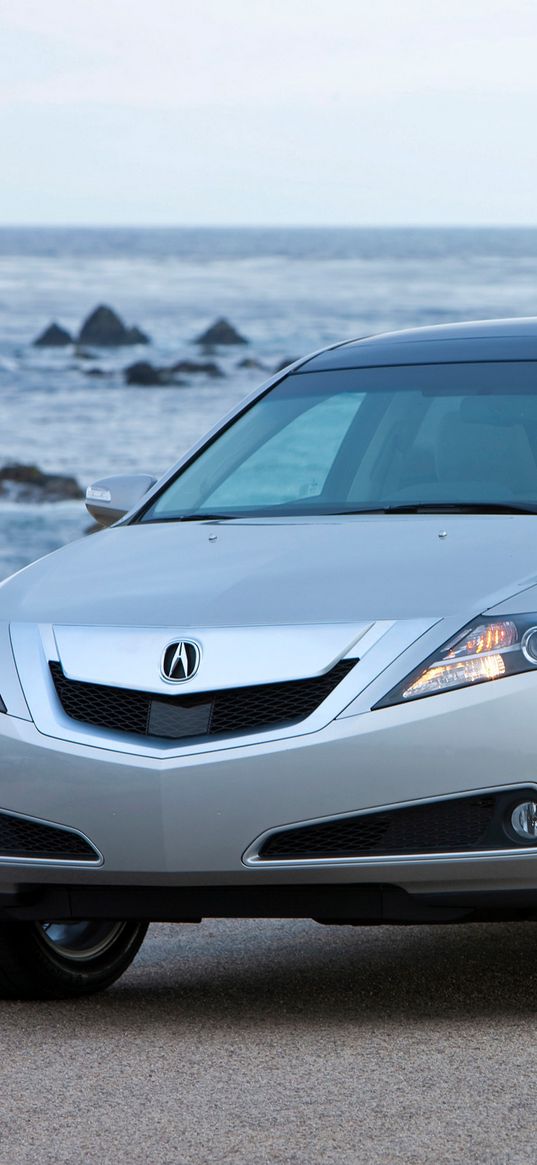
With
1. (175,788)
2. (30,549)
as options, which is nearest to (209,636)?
(175,788)

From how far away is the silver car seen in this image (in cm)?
386

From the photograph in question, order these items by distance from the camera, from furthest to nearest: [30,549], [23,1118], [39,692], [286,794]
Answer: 1. [30,549]
2. [39,692]
3. [286,794]
4. [23,1118]

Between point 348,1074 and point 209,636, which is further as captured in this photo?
point 209,636

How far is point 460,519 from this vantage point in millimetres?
4531

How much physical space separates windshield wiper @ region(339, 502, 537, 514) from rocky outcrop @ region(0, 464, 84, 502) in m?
20.9

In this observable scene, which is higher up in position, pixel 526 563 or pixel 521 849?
pixel 526 563

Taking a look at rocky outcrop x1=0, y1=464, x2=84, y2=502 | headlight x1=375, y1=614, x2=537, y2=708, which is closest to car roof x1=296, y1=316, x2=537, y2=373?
headlight x1=375, y1=614, x2=537, y2=708

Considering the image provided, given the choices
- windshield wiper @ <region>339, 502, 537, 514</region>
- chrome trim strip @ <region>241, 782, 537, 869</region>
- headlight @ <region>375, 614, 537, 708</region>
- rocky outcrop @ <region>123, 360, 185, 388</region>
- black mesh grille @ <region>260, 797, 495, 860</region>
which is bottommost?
chrome trim strip @ <region>241, 782, 537, 869</region>

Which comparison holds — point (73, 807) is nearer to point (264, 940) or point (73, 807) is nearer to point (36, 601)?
point (36, 601)

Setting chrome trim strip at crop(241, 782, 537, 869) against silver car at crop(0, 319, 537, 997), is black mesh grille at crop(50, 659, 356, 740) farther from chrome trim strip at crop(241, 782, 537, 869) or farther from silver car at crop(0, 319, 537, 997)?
chrome trim strip at crop(241, 782, 537, 869)

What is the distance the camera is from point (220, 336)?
57.8 m

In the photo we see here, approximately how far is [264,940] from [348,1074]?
1.68 m

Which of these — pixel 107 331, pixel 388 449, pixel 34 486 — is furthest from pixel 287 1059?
pixel 107 331

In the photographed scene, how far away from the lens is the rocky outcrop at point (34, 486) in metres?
25.8
